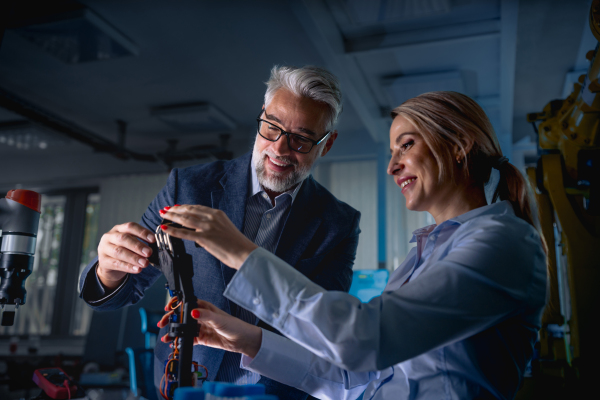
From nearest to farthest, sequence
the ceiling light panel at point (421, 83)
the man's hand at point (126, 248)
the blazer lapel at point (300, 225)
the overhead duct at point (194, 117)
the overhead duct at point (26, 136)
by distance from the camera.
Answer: the man's hand at point (126, 248), the blazer lapel at point (300, 225), the ceiling light panel at point (421, 83), the overhead duct at point (194, 117), the overhead duct at point (26, 136)

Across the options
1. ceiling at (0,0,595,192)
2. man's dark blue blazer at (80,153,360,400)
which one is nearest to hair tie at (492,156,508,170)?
man's dark blue blazer at (80,153,360,400)

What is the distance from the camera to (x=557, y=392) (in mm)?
2115

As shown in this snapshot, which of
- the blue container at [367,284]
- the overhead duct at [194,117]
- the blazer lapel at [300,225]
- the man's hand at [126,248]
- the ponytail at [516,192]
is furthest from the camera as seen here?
the overhead duct at [194,117]

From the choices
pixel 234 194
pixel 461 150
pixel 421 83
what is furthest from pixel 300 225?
pixel 421 83

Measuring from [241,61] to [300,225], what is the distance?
9.46 ft

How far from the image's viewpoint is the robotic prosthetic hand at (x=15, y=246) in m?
1.10

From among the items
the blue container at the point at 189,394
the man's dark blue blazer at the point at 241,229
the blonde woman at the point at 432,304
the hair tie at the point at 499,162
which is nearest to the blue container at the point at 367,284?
the man's dark blue blazer at the point at 241,229

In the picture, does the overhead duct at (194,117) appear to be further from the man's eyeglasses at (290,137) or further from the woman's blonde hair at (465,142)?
the woman's blonde hair at (465,142)

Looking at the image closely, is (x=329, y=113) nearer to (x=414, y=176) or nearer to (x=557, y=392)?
(x=414, y=176)

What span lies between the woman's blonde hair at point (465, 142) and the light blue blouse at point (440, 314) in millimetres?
236

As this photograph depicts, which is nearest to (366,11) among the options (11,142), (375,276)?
(375,276)

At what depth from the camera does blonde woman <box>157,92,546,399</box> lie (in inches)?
31.3

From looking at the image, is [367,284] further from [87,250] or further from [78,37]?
[87,250]

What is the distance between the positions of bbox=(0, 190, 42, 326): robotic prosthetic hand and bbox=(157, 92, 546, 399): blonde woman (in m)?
0.49
